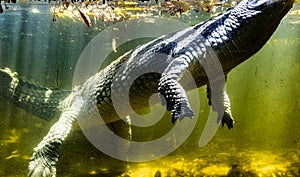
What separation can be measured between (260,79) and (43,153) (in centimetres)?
3540

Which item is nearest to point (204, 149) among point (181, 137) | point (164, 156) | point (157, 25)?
point (181, 137)

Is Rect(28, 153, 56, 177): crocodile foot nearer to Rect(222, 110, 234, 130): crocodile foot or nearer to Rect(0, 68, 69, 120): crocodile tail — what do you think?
Rect(0, 68, 69, 120): crocodile tail

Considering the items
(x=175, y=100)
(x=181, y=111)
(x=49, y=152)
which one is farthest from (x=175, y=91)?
(x=49, y=152)

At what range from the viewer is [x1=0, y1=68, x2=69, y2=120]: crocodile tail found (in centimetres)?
539

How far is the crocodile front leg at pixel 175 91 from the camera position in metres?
2.96

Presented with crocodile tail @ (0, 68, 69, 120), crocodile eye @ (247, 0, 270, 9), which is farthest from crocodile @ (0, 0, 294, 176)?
crocodile tail @ (0, 68, 69, 120)

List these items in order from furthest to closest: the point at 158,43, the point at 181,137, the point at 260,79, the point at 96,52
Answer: the point at 260,79 → the point at 96,52 → the point at 181,137 → the point at 158,43

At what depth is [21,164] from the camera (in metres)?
6.59

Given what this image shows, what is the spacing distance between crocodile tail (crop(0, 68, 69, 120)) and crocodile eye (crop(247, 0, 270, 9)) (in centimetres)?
331

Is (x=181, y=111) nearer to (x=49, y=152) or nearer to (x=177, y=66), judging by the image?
(x=177, y=66)

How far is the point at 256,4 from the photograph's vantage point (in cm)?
325

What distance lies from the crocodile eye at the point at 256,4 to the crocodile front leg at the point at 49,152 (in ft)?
9.41

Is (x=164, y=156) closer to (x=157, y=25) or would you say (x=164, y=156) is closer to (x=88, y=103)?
(x=88, y=103)

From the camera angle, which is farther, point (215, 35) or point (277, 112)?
point (277, 112)
